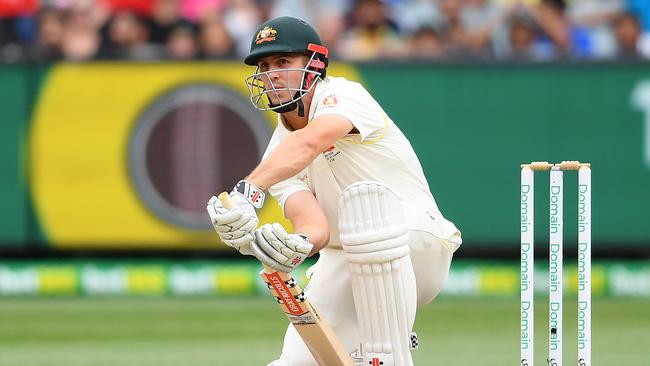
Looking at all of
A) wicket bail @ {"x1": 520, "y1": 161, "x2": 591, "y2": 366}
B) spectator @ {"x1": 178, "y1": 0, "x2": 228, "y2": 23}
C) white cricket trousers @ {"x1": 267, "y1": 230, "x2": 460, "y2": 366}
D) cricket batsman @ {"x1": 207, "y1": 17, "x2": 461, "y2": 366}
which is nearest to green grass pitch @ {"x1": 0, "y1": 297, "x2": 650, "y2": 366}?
white cricket trousers @ {"x1": 267, "y1": 230, "x2": 460, "y2": 366}

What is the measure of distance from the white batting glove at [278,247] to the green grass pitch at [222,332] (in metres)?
2.21

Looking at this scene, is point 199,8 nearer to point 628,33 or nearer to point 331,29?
point 331,29

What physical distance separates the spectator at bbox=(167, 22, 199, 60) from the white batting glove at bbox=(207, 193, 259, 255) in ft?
16.6

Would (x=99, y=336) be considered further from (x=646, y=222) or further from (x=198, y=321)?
(x=646, y=222)

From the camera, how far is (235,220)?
11.4 feet

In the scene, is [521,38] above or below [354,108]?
above

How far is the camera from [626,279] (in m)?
8.42

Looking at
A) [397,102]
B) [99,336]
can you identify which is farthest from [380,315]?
[397,102]

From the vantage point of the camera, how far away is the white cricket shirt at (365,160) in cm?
391

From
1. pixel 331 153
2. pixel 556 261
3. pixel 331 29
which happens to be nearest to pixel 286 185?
pixel 331 153

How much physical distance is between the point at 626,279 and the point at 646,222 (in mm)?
369

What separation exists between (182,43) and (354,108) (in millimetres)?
4901

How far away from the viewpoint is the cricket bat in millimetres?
3710

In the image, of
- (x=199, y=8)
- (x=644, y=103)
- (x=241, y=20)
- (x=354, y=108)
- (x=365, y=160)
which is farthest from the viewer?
(x=199, y=8)
